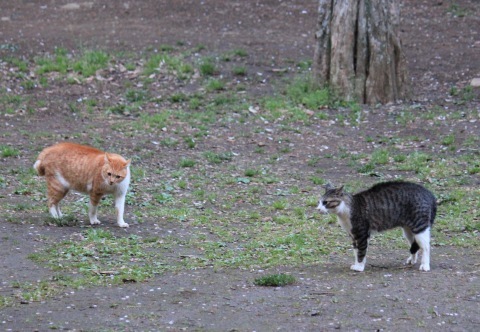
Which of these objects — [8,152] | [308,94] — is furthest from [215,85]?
[8,152]

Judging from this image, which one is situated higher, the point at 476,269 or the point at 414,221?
the point at 414,221

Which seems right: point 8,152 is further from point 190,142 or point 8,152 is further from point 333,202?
point 333,202

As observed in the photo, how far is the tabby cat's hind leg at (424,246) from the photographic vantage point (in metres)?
8.36

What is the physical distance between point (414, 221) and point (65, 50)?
11460 mm

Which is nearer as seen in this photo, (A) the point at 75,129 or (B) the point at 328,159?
(B) the point at 328,159

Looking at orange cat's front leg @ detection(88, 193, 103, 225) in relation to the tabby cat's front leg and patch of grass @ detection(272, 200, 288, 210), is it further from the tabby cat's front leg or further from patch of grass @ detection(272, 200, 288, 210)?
the tabby cat's front leg

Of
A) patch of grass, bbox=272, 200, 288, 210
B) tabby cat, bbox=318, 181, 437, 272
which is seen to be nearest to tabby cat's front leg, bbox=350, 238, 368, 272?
tabby cat, bbox=318, 181, 437, 272

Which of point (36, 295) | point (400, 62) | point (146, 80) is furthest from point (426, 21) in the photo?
point (36, 295)

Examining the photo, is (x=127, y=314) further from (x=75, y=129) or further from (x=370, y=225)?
(x=75, y=129)

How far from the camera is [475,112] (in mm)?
15117

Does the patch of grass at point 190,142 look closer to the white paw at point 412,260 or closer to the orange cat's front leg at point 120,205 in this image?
the orange cat's front leg at point 120,205

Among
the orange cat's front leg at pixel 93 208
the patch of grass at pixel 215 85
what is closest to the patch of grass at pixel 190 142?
the patch of grass at pixel 215 85

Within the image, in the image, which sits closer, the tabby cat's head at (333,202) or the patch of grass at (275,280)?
the patch of grass at (275,280)

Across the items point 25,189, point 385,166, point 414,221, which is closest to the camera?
point 414,221
